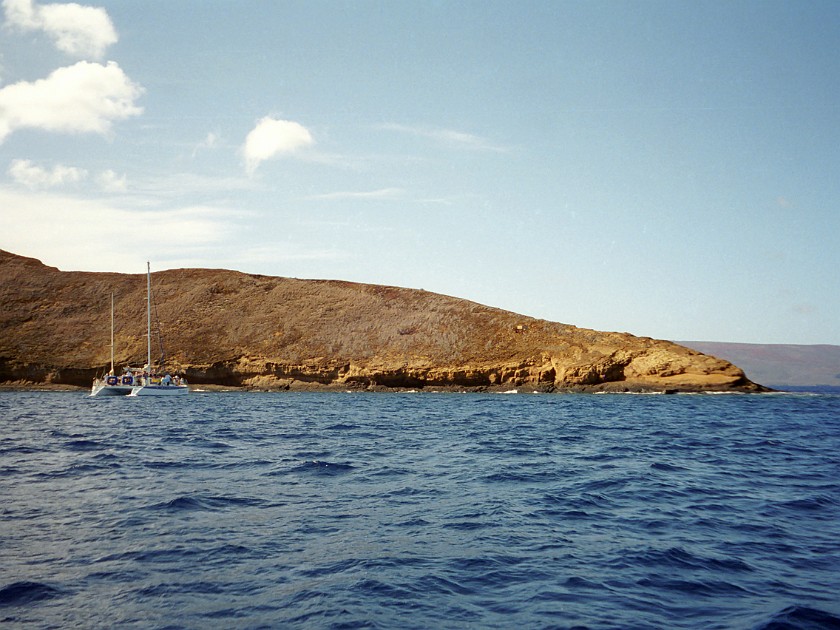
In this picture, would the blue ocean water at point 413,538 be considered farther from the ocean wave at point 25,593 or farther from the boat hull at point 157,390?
the boat hull at point 157,390

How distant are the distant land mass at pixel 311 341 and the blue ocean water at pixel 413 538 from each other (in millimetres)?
61567

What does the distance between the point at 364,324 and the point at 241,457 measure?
7578cm

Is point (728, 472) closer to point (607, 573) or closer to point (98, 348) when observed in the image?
point (607, 573)

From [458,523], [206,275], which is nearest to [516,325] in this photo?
[206,275]

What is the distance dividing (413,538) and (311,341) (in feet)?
266

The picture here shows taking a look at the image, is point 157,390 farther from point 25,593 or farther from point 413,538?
point 25,593

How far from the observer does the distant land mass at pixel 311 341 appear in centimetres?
7950

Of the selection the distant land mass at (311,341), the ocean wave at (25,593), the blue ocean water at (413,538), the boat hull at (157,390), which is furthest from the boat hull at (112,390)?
the ocean wave at (25,593)

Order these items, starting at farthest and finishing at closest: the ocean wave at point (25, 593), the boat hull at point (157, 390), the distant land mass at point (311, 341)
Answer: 1. the distant land mass at point (311, 341)
2. the boat hull at point (157, 390)
3. the ocean wave at point (25, 593)

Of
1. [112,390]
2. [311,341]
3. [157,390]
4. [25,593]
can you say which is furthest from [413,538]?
[311,341]

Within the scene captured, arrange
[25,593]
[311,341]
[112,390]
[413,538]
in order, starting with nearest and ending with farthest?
[25,593] → [413,538] → [112,390] → [311,341]

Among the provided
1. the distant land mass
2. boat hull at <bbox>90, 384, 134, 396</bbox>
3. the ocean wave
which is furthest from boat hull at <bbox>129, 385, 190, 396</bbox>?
the ocean wave

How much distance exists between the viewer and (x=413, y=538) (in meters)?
9.07

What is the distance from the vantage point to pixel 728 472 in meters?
15.7
